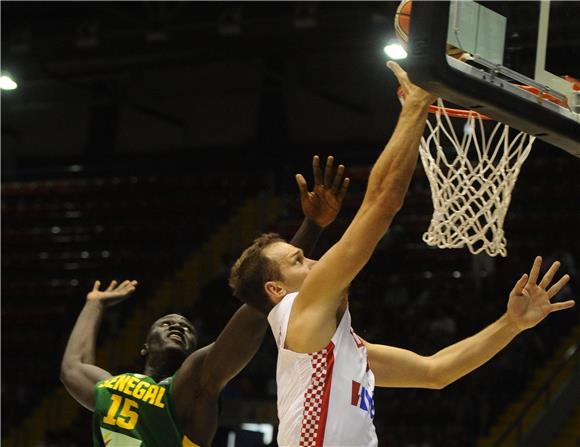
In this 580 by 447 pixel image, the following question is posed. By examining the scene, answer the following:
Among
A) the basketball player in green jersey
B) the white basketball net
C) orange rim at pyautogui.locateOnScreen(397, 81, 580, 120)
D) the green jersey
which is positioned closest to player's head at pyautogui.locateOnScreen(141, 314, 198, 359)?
the basketball player in green jersey

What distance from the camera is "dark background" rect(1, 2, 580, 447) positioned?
10.7 meters

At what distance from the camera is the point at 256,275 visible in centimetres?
370

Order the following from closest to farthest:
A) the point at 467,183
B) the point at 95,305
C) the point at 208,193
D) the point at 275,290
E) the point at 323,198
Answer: the point at 275,290 < the point at 323,198 < the point at 467,183 < the point at 95,305 < the point at 208,193

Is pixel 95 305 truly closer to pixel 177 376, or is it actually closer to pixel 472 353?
pixel 177 376

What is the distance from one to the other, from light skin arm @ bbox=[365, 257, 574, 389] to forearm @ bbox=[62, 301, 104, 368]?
1498 mm

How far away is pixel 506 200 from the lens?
4227 millimetres

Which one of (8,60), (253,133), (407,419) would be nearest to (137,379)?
(407,419)

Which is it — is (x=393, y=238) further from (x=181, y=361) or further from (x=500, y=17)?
(x=500, y=17)

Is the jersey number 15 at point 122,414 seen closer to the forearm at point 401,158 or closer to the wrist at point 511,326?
the wrist at point 511,326

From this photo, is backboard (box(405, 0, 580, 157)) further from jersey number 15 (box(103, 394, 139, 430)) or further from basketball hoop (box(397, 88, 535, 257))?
jersey number 15 (box(103, 394, 139, 430))

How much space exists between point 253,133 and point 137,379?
1215 centimetres

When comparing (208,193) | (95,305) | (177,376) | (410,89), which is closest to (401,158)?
(410,89)

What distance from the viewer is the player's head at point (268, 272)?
3.65 metres

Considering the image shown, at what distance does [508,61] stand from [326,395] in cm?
134
